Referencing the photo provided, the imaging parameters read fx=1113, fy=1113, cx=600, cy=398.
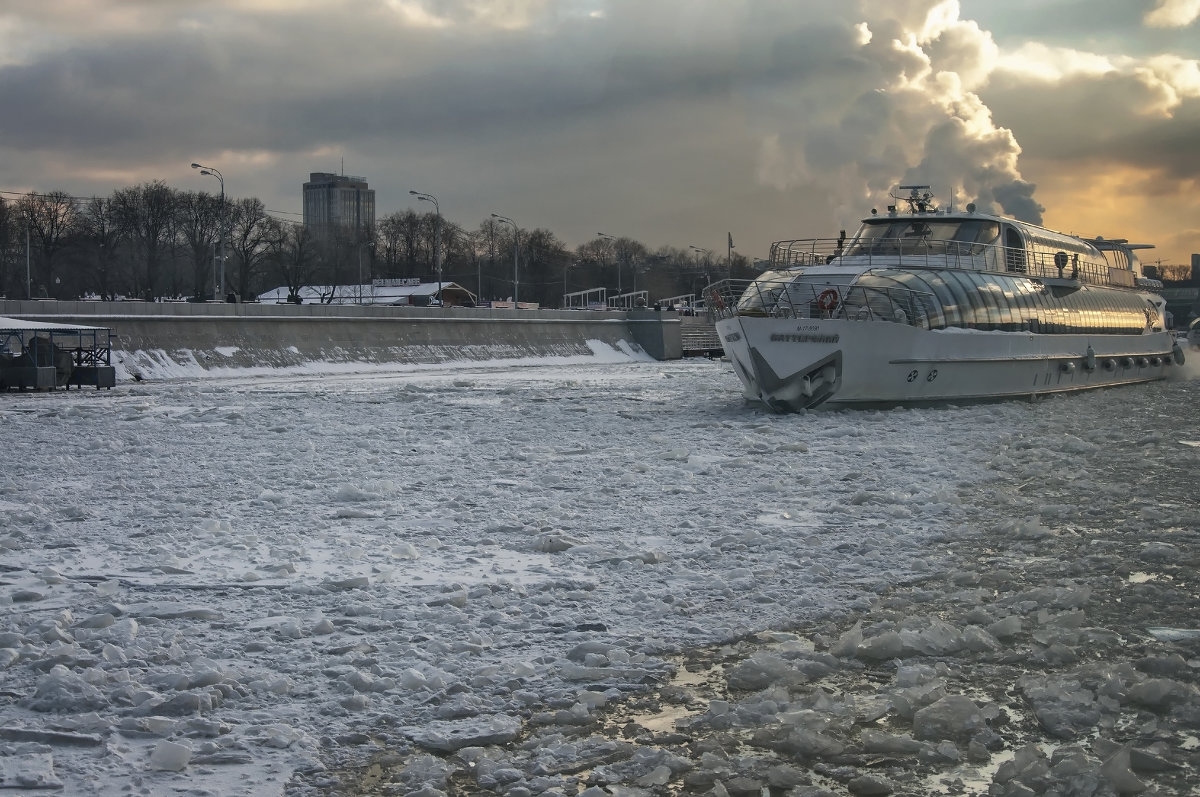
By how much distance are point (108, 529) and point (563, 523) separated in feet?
12.1

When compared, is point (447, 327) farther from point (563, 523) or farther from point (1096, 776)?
point (1096, 776)

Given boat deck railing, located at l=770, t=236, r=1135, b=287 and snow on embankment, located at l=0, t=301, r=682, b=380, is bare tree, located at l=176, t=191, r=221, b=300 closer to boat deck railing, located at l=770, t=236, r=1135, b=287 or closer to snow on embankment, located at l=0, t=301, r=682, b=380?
snow on embankment, located at l=0, t=301, r=682, b=380

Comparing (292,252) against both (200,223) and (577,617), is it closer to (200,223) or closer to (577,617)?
(200,223)

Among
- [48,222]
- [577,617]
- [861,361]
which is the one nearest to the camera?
[577,617]

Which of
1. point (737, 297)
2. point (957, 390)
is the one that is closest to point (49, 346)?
point (737, 297)

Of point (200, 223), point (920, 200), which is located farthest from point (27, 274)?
point (920, 200)

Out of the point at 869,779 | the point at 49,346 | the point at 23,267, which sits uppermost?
the point at 23,267

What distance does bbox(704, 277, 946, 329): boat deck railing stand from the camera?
2181 centimetres

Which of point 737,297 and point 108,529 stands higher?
point 737,297

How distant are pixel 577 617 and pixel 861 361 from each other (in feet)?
52.6

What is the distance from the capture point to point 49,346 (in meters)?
30.9

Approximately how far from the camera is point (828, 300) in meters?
21.8

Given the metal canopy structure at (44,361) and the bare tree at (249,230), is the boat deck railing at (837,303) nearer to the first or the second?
the metal canopy structure at (44,361)

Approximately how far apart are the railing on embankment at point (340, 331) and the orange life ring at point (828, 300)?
25.6 meters
